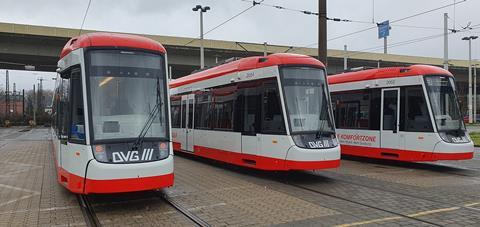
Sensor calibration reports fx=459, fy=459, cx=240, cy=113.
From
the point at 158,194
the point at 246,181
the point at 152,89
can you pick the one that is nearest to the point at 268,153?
the point at 246,181

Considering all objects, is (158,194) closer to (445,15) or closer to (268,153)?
(268,153)

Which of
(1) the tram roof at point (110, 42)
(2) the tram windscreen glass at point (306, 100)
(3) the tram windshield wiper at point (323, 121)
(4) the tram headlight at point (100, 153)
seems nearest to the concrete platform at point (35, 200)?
(4) the tram headlight at point (100, 153)

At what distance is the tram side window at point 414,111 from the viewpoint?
43.8 feet

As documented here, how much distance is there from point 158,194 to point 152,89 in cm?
227

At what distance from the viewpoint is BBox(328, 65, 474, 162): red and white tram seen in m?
13.1

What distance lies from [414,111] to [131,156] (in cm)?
901

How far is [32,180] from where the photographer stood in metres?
11.9

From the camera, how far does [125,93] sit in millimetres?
8570

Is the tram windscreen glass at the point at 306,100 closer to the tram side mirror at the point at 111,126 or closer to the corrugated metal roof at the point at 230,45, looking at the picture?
the tram side mirror at the point at 111,126

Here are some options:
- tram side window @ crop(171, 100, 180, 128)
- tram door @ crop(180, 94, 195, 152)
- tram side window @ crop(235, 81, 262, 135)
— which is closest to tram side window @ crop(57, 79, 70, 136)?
tram side window @ crop(235, 81, 262, 135)

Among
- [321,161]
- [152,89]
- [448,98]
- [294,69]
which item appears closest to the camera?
[152,89]

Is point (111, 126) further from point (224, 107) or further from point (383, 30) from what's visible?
point (383, 30)

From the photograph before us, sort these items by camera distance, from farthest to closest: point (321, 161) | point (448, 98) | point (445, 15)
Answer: point (445, 15) < point (448, 98) < point (321, 161)

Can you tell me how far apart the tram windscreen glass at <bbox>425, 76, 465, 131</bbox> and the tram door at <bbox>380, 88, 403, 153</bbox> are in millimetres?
1061
